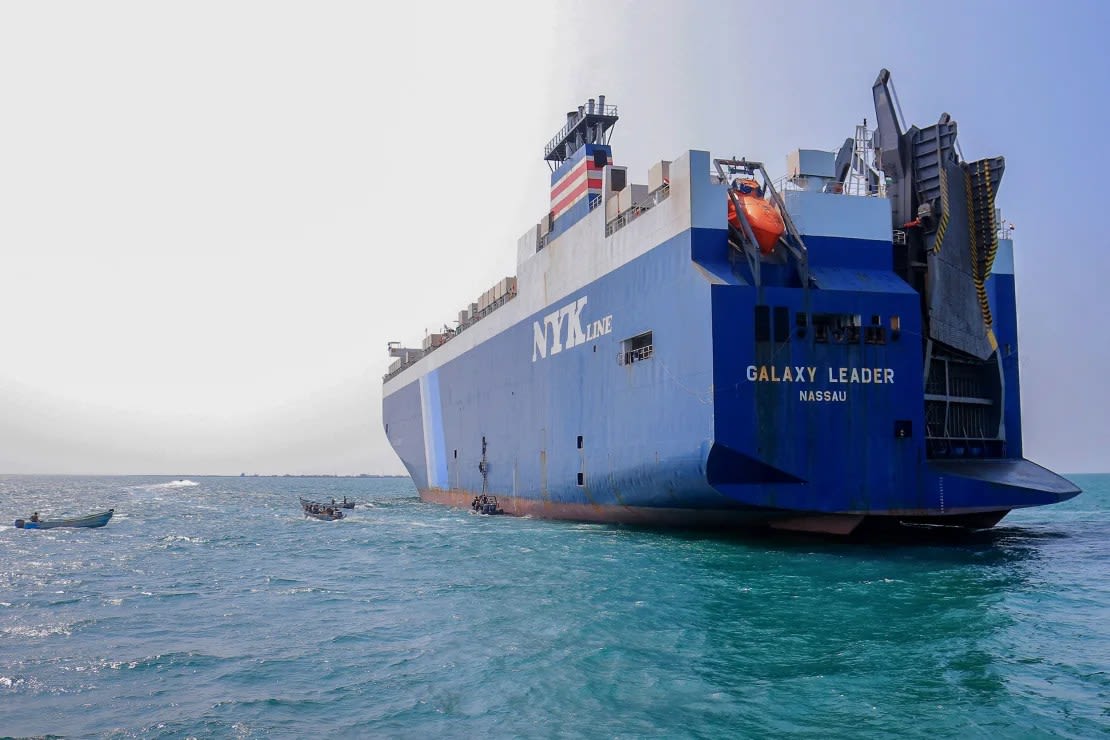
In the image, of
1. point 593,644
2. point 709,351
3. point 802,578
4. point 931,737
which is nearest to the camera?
point 931,737

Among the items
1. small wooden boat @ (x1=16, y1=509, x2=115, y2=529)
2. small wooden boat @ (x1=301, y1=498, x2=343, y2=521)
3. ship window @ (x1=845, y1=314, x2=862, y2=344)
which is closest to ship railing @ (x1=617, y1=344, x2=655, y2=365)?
ship window @ (x1=845, y1=314, x2=862, y2=344)

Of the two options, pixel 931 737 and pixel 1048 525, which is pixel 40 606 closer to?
pixel 931 737

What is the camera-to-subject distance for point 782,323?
2002cm

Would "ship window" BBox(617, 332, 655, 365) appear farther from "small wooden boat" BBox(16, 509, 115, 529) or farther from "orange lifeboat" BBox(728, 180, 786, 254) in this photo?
"small wooden boat" BBox(16, 509, 115, 529)

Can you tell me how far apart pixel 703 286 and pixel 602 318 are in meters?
5.79

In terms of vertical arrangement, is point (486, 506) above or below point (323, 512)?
above

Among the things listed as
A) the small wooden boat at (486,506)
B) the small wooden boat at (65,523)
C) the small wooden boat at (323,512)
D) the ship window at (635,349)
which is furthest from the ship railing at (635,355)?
the small wooden boat at (65,523)

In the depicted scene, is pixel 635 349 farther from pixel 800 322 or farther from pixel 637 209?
pixel 800 322

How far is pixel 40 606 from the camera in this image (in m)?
15.8

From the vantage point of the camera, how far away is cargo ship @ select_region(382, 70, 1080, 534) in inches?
774

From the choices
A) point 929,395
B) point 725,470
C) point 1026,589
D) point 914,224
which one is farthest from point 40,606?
point 914,224

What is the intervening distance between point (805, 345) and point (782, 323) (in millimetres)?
712

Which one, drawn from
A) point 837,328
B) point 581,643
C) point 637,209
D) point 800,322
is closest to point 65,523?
point 637,209

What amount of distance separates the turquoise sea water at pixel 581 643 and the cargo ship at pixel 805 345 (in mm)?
1610
